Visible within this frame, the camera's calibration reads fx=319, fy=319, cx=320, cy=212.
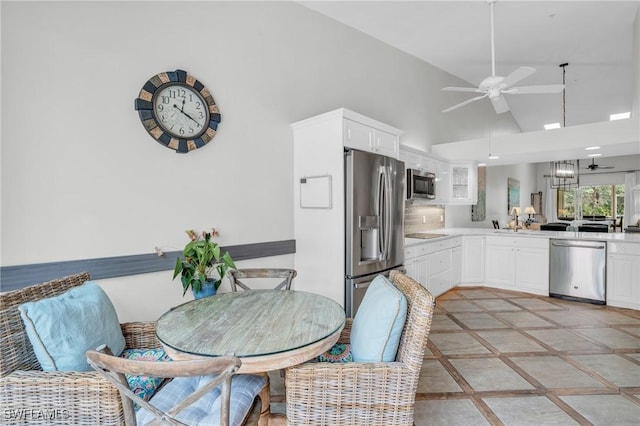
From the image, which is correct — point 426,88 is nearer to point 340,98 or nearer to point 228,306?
point 340,98

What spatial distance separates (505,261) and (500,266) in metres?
0.11

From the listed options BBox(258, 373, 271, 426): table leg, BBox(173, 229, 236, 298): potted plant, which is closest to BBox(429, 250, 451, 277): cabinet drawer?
BBox(173, 229, 236, 298): potted plant

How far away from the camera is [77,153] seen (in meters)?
2.17

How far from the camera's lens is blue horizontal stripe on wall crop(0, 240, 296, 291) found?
1.96 m

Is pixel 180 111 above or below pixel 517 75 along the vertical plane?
below

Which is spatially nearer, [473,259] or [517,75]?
[517,75]

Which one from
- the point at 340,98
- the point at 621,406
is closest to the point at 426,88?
the point at 340,98

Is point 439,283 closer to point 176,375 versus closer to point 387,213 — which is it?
point 387,213

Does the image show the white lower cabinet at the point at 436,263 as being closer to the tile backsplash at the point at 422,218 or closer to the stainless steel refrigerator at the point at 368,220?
the tile backsplash at the point at 422,218

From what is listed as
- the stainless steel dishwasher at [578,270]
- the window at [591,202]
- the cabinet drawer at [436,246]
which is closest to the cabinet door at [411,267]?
the cabinet drawer at [436,246]

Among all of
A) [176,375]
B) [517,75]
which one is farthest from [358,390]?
[517,75]

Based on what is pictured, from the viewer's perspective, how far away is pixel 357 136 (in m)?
3.08

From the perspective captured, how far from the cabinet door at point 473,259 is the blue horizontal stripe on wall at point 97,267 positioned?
3.79 m

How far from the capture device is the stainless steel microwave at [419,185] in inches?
175
